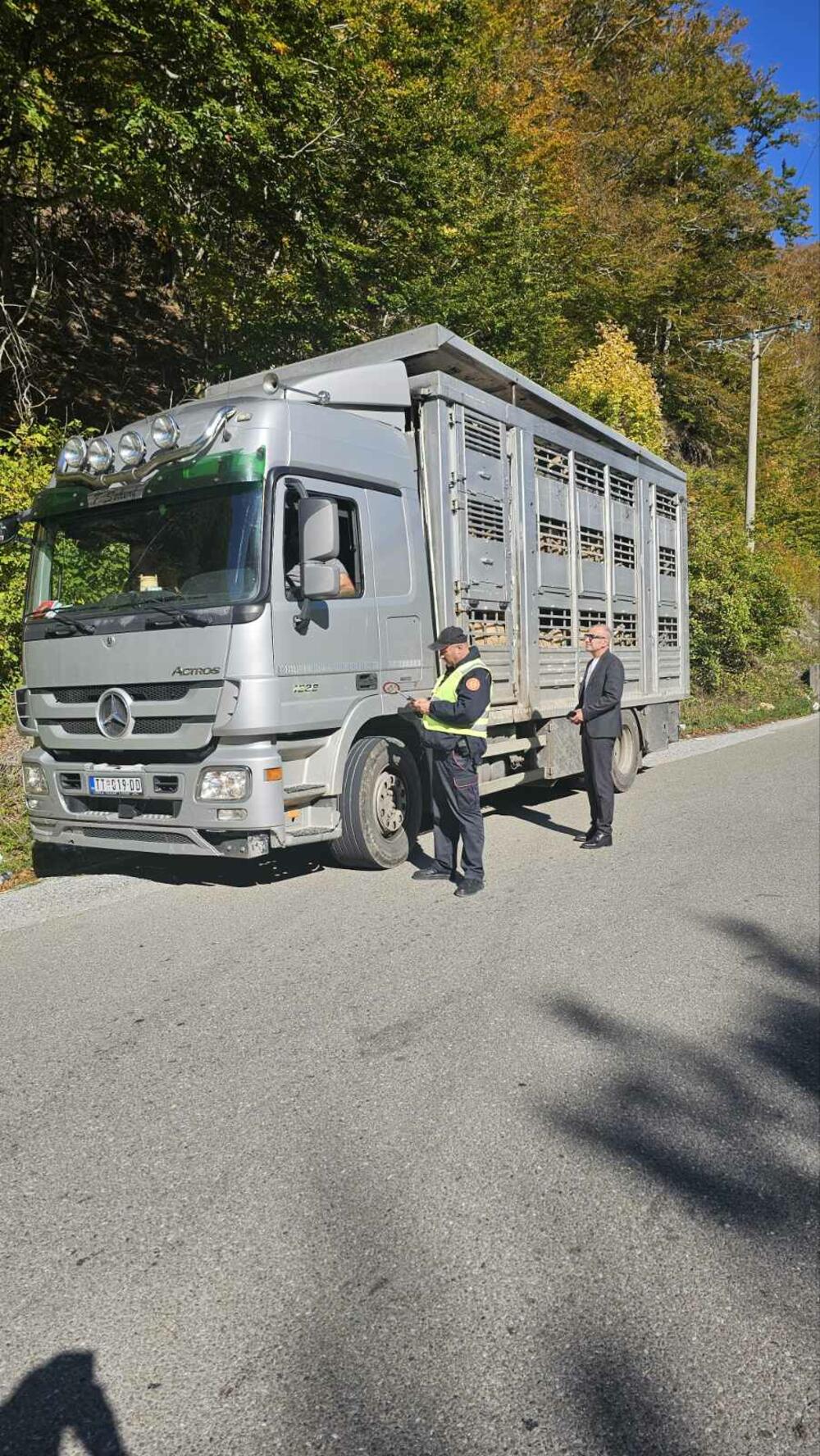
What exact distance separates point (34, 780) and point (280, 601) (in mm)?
2181

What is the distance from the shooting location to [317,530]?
566 centimetres

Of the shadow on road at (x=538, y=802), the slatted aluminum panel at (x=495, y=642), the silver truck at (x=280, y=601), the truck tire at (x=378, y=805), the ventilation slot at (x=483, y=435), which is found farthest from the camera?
the shadow on road at (x=538, y=802)

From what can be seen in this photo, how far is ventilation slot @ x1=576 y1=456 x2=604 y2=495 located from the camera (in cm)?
901

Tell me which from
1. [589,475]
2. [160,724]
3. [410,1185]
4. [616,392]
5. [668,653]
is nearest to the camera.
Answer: [410,1185]

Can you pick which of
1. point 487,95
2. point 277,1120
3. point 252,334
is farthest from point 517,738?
point 487,95

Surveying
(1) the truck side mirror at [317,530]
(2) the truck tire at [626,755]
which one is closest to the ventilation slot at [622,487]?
(2) the truck tire at [626,755]

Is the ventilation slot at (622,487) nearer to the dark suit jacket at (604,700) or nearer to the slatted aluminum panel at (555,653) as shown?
the slatted aluminum panel at (555,653)

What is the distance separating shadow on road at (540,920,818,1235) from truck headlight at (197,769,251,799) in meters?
2.20

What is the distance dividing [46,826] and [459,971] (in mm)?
3216

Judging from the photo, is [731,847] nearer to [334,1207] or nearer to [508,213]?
[334,1207]

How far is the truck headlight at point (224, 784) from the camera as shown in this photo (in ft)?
18.0

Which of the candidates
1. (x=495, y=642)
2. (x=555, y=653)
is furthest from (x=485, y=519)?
(x=555, y=653)

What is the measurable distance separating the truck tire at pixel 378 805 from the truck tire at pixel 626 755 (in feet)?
12.9

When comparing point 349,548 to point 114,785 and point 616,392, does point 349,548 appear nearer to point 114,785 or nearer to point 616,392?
point 114,785
